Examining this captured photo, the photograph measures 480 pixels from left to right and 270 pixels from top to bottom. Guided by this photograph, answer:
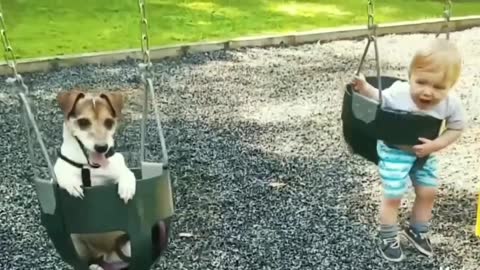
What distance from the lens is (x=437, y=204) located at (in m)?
3.05

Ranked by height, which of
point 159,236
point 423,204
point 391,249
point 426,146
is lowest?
point 391,249

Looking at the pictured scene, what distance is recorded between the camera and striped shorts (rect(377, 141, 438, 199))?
227cm

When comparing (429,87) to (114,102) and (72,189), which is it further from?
(72,189)

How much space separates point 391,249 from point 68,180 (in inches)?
45.4

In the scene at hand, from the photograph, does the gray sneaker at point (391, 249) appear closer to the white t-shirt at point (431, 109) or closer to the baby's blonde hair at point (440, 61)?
the white t-shirt at point (431, 109)

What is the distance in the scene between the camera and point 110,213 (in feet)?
5.85

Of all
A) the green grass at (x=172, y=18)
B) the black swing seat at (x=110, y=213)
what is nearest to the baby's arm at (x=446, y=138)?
the black swing seat at (x=110, y=213)

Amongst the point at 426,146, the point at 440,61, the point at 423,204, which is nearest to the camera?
the point at 440,61

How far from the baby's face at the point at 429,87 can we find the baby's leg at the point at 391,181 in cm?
17

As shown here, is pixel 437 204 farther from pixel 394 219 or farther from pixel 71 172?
pixel 71 172

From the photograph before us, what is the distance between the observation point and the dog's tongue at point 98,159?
70.8 inches

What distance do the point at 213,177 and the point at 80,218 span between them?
156cm

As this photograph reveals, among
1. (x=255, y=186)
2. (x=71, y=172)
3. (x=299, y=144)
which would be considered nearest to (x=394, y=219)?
(x=255, y=186)

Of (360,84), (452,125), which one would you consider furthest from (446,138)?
(360,84)
